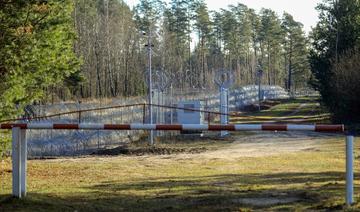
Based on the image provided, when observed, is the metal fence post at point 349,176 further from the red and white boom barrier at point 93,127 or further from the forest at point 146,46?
the forest at point 146,46

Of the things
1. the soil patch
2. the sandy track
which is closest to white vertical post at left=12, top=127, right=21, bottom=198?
the sandy track

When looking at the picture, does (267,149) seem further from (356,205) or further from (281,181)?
(356,205)

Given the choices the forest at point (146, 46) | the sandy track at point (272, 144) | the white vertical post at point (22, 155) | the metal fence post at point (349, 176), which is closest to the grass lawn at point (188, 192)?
the metal fence post at point (349, 176)

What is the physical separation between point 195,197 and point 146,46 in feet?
84.3

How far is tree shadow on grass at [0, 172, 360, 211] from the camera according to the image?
8.59m

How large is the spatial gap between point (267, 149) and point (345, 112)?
14.6 meters

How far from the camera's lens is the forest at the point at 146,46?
14.8 metres

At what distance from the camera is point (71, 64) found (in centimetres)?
1780

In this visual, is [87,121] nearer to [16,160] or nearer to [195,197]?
[195,197]

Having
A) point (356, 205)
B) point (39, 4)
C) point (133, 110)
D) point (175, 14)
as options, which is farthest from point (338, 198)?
point (175, 14)

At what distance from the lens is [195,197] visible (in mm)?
9852

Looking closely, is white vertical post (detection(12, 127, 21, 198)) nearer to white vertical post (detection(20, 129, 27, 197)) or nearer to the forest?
white vertical post (detection(20, 129, 27, 197))

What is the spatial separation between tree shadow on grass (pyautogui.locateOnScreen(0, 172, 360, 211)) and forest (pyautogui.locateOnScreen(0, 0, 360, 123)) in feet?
15.1

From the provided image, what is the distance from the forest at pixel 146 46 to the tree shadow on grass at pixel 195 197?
15.1ft
